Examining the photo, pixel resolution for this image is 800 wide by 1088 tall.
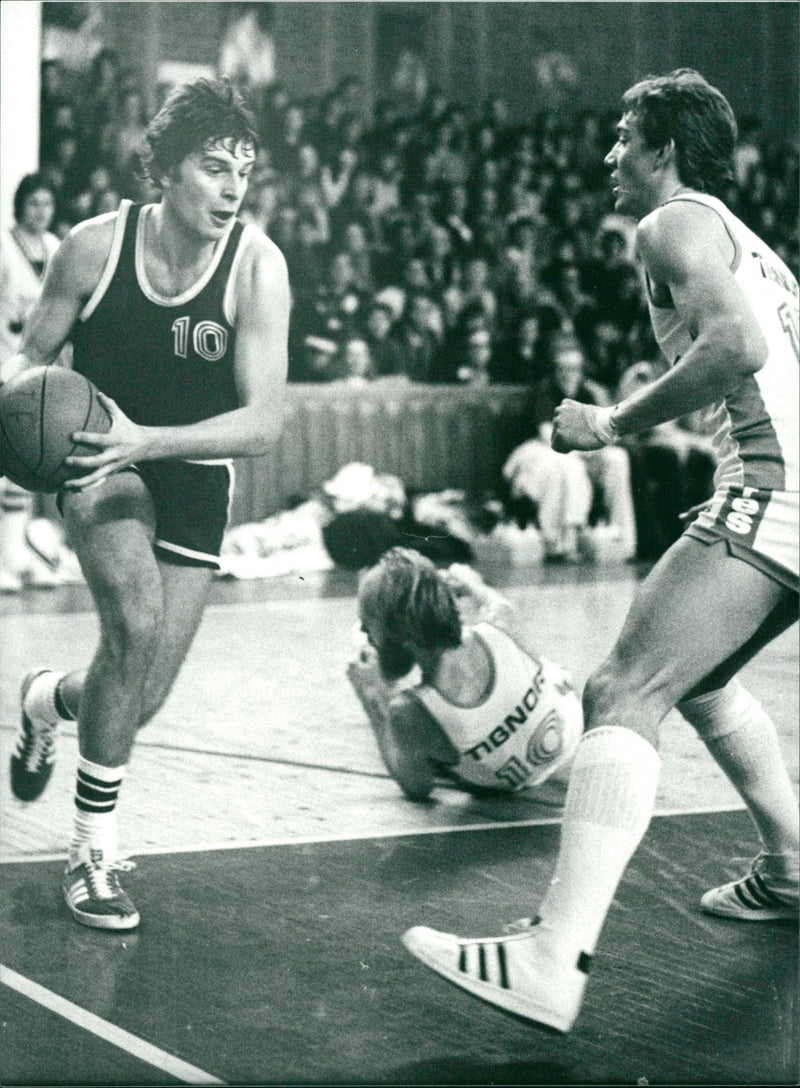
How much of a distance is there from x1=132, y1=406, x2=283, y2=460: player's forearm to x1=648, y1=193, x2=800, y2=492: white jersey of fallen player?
92 cm

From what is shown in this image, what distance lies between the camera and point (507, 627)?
5055 mm

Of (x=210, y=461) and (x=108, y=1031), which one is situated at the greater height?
(x=210, y=461)

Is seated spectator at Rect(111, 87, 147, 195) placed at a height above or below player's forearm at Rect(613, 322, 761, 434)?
above

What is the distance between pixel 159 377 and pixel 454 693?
128 centimetres

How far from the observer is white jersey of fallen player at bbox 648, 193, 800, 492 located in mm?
3275

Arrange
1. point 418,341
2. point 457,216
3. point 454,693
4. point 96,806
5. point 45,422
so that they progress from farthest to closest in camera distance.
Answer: point 457,216 → point 418,341 → point 454,693 → point 96,806 → point 45,422

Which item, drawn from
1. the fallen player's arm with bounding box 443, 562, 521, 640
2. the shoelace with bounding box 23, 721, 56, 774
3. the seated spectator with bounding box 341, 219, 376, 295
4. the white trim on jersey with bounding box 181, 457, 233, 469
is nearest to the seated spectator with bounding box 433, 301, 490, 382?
the seated spectator with bounding box 341, 219, 376, 295

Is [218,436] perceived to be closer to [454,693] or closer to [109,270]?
[109,270]

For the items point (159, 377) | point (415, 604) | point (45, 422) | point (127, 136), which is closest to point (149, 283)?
point (159, 377)

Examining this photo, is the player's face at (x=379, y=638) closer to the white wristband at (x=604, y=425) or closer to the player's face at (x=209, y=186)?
the player's face at (x=209, y=186)

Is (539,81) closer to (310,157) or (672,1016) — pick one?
(310,157)

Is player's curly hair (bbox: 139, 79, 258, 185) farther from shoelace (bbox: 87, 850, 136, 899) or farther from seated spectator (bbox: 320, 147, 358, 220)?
→ seated spectator (bbox: 320, 147, 358, 220)

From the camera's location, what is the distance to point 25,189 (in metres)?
8.05

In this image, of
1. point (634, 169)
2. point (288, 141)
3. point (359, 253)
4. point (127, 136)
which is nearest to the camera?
point (634, 169)
